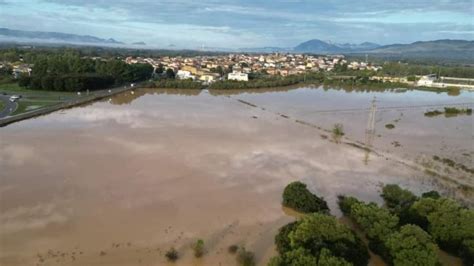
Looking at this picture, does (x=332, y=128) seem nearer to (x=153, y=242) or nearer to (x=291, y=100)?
(x=291, y=100)

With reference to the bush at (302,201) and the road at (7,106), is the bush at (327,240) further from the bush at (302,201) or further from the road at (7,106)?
the road at (7,106)

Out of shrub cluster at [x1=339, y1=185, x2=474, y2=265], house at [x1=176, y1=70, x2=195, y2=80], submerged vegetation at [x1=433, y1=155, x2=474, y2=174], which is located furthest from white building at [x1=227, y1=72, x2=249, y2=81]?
shrub cluster at [x1=339, y1=185, x2=474, y2=265]

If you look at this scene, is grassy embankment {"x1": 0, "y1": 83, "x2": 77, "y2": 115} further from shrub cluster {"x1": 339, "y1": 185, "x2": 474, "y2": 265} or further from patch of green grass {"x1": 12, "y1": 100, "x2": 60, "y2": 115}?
shrub cluster {"x1": 339, "y1": 185, "x2": 474, "y2": 265}

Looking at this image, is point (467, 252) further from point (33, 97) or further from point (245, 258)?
point (33, 97)

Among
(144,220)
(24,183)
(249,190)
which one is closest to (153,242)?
(144,220)

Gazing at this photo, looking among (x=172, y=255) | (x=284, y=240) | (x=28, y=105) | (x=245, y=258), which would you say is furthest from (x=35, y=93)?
(x=284, y=240)

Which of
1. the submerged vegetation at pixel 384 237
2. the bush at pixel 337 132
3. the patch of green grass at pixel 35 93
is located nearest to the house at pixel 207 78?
the patch of green grass at pixel 35 93
